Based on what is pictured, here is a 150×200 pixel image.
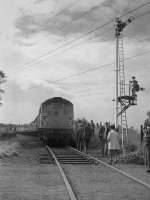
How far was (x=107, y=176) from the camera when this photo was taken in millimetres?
11258

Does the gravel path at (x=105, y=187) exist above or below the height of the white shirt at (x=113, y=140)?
below

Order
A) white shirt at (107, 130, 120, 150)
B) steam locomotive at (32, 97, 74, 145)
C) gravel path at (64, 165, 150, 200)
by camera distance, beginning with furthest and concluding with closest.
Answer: steam locomotive at (32, 97, 74, 145) < white shirt at (107, 130, 120, 150) < gravel path at (64, 165, 150, 200)

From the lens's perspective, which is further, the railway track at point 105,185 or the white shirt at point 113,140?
the white shirt at point 113,140

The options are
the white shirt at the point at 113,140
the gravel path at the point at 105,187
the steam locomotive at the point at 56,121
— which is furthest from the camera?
the steam locomotive at the point at 56,121

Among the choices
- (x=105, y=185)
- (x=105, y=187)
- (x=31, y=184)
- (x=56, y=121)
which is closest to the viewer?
(x=105, y=187)

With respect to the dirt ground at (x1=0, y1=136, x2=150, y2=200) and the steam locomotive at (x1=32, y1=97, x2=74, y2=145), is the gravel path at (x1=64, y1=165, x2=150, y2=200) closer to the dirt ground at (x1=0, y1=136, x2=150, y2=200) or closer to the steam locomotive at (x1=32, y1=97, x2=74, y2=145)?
the dirt ground at (x1=0, y1=136, x2=150, y2=200)

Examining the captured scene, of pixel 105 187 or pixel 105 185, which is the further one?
pixel 105 185

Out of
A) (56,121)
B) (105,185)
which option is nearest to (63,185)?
(105,185)

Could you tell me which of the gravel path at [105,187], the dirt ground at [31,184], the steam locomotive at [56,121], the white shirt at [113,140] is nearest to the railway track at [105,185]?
the gravel path at [105,187]

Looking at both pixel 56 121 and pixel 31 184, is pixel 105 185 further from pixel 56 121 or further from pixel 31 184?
pixel 56 121

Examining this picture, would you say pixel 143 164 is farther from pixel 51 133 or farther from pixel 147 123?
pixel 51 133

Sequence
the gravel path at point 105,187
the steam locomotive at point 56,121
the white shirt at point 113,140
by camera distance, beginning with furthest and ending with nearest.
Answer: the steam locomotive at point 56,121, the white shirt at point 113,140, the gravel path at point 105,187

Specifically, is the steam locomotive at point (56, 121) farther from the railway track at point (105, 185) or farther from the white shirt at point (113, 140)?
the railway track at point (105, 185)

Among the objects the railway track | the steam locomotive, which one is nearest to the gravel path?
the railway track
